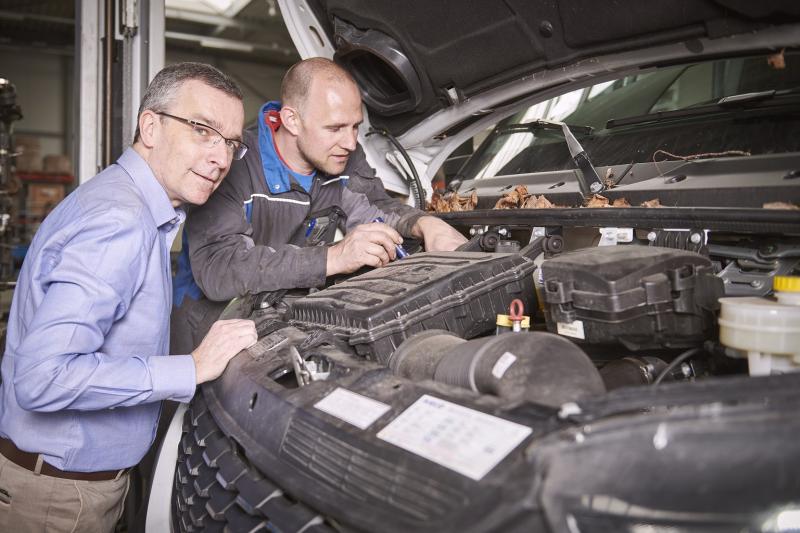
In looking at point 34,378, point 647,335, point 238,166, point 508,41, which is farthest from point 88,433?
point 508,41

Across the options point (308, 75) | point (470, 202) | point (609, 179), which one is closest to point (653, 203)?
point (609, 179)

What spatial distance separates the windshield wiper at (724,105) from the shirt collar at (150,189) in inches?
49.5

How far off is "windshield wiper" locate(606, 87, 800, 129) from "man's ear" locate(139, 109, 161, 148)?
1252 mm

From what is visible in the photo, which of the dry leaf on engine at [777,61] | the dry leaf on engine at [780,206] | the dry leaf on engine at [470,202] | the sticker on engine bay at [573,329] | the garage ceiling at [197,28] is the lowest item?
the sticker on engine bay at [573,329]

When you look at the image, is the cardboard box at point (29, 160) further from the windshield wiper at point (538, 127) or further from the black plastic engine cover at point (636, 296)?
the black plastic engine cover at point (636, 296)

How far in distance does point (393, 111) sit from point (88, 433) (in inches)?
56.7

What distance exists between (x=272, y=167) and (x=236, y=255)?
0.41 m

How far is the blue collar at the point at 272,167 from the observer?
2.02 metres

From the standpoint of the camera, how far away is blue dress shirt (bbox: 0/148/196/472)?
113 cm

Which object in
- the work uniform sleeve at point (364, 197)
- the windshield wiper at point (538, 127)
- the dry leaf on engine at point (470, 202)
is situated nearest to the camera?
the windshield wiper at point (538, 127)

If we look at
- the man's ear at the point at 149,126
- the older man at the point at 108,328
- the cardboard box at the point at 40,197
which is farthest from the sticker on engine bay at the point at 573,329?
the cardboard box at the point at 40,197

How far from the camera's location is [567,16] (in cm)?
158

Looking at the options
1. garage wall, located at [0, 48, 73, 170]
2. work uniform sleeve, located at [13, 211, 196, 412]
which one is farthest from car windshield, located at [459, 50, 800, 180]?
garage wall, located at [0, 48, 73, 170]

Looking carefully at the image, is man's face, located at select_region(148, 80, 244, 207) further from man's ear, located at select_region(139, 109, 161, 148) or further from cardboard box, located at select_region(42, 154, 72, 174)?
cardboard box, located at select_region(42, 154, 72, 174)
